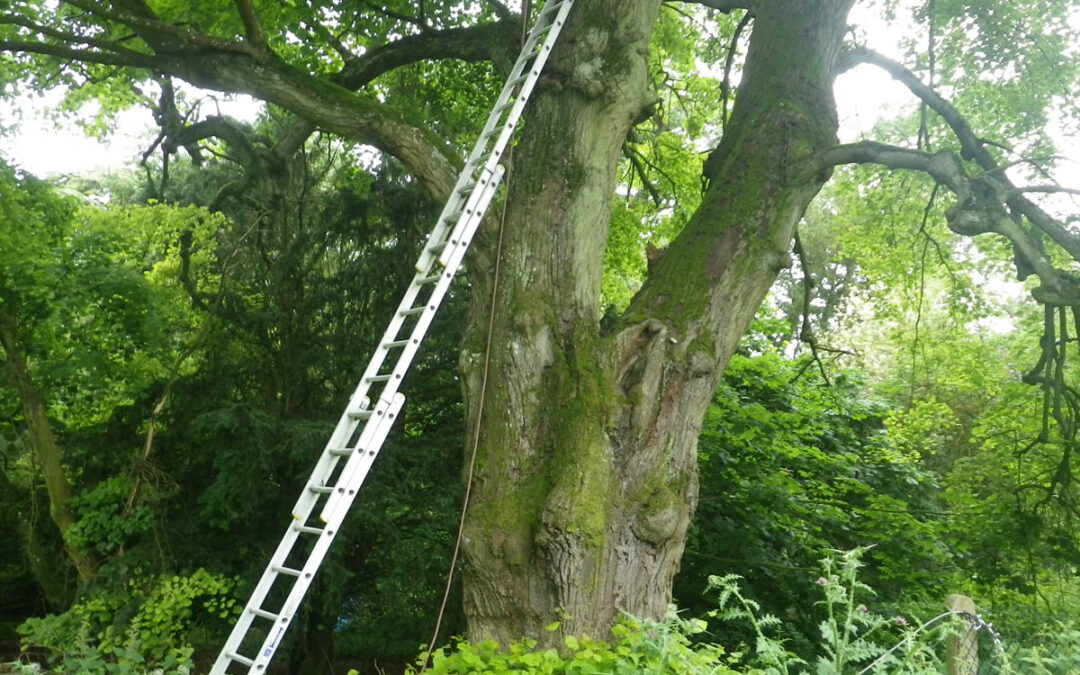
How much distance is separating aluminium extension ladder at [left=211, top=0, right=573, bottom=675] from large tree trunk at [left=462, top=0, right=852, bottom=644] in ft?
0.70

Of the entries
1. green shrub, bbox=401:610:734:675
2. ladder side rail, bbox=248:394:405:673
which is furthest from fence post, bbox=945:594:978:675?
ladder side rail, bbox=248:394:405:673

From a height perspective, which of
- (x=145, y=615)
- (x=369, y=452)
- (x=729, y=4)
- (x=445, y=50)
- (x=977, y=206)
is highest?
(x=729, y=4)

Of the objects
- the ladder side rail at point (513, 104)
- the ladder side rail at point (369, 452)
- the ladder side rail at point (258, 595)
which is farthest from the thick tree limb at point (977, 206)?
the ladder side rail at point (258, 595)

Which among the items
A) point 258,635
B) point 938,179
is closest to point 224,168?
point 258,635

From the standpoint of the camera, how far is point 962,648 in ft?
10.9

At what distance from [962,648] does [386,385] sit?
250cm

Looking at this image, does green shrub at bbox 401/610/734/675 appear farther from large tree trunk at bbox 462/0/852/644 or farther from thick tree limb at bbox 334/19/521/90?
thick tree limb at bbox 334/19/521/90

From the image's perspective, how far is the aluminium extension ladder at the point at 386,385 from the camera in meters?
3.45

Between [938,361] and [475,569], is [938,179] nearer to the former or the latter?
[475,569]

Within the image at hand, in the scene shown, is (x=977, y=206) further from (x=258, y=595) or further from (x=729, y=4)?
(x=258, y=595)

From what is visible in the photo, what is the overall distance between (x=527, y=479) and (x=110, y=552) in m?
6.08

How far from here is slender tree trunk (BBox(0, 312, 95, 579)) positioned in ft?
29.9

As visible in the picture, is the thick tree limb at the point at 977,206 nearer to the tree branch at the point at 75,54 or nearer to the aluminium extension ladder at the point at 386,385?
the aluminium extension ladder at the point at 386,385

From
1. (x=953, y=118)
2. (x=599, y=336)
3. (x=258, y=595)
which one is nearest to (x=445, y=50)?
(x=599, y=336)
